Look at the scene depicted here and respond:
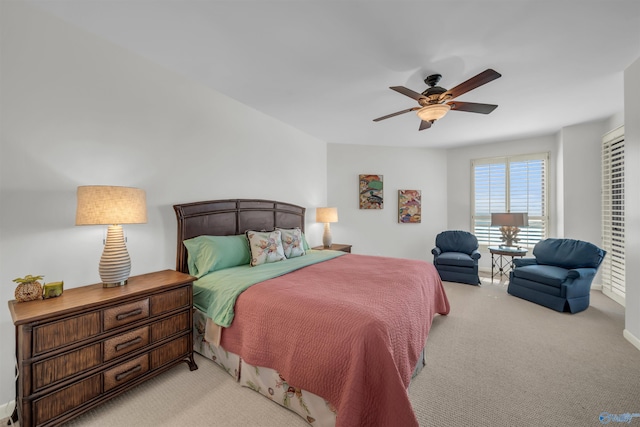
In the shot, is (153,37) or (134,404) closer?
(134,404)

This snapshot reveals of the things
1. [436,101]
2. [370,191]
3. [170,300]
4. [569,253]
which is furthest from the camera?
[370,191]

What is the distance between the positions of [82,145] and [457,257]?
5.21 m

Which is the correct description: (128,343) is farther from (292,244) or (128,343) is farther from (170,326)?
(292,244)

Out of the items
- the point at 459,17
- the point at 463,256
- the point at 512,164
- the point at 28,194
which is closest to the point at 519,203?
the point at 512,164

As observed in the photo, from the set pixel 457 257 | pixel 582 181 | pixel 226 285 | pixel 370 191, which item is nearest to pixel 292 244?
pixel 226 285

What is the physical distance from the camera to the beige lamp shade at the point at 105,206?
1.76 metres

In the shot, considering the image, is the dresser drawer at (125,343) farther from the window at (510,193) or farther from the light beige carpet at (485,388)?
the window at (510,193)

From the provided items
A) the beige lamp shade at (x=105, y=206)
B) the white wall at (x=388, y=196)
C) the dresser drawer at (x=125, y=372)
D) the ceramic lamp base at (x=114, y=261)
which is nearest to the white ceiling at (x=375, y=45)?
the beige lamp shade at (x=105, y=206)

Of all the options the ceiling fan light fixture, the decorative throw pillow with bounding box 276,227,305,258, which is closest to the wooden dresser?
the decorative throw pillow with bounding box 276,227,305,258

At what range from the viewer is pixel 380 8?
1.79 meters

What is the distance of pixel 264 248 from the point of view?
2.90 meters

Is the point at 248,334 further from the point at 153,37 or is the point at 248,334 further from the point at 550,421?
the point at 153,37

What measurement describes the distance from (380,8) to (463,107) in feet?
4.54

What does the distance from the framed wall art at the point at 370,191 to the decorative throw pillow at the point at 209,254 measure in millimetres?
3239
